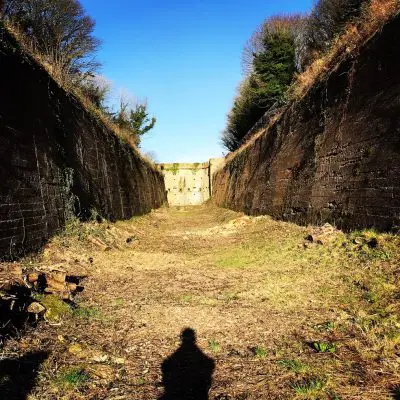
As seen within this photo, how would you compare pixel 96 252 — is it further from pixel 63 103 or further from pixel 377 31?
pixel 377 31

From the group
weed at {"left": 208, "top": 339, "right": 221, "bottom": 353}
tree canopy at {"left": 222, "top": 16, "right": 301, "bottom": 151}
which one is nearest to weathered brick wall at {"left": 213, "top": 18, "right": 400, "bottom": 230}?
weed at {"left": 208, "top": 339, "right": 221, "bottom": 353}

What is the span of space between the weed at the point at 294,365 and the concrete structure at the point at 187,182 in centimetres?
3094

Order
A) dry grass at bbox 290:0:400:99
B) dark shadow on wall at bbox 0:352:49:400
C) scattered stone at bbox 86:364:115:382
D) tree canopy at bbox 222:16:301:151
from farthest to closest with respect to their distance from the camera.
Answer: tree canopy at bbox 222:16:301:151
dry grass at bbox 290:0:400:99
scattered stone at bbox 86:364:115:382
dark shadow on wall at bbox 0:352:49:400

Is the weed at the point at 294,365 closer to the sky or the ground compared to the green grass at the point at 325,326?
closer to the ground

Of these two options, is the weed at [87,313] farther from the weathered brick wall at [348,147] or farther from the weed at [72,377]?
the weathered brick wall at [348,147]

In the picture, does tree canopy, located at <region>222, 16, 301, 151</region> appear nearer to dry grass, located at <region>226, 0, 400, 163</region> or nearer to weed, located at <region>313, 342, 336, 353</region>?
dry grass, located at <region>226, 0, 400, 163</region>

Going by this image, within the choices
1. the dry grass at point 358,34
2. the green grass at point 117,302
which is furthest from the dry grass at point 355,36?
the green grass at point 117,302

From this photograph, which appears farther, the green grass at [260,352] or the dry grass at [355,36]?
the dry grass at [355,36]

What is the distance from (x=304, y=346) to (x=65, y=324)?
7.46ft

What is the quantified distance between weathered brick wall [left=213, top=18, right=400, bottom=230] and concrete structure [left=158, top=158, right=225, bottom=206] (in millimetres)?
22753

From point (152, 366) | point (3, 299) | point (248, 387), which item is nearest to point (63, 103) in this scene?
point (3, 299)

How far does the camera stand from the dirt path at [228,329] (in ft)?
8.69

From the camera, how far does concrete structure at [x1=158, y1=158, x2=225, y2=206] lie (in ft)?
112

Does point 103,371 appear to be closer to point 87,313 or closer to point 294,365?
point 87,313
